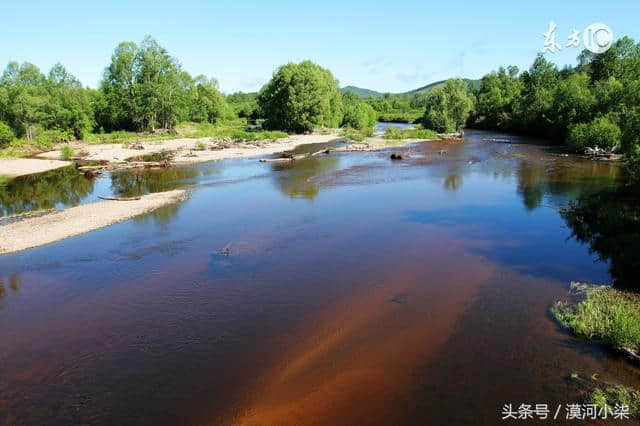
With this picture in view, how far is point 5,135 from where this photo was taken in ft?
186

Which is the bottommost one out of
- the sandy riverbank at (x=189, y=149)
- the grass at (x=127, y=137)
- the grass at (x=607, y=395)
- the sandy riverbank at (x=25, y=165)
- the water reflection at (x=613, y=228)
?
the grass at (x=607, y=395)

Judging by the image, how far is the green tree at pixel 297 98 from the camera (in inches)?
3250

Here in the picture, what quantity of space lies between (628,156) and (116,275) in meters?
25.5

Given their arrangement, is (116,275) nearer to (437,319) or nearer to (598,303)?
(437,319)

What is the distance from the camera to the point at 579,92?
5853cm

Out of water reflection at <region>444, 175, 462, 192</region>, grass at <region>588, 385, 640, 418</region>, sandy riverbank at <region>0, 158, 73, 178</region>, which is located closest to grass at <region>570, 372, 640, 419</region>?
grass at <region>588, 385, 640, 418</region>

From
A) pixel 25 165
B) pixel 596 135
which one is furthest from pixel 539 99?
pixel 25 165

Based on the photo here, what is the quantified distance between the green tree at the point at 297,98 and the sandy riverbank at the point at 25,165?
1726 inches

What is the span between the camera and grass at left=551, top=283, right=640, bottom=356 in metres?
11.7

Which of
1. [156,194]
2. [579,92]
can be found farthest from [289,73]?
[156,194]

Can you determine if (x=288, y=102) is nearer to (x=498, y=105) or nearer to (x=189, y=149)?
(x=189, y=149)

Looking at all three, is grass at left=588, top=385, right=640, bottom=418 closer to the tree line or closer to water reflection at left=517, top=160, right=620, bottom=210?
water reflection at left=517, top=160, right=620, bottom=210

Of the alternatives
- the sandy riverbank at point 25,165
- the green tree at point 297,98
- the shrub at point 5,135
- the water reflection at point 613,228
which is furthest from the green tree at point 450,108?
the shrub at point 5,135

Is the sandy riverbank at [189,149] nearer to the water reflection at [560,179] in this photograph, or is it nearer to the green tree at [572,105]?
the water reflection at [560,179]
